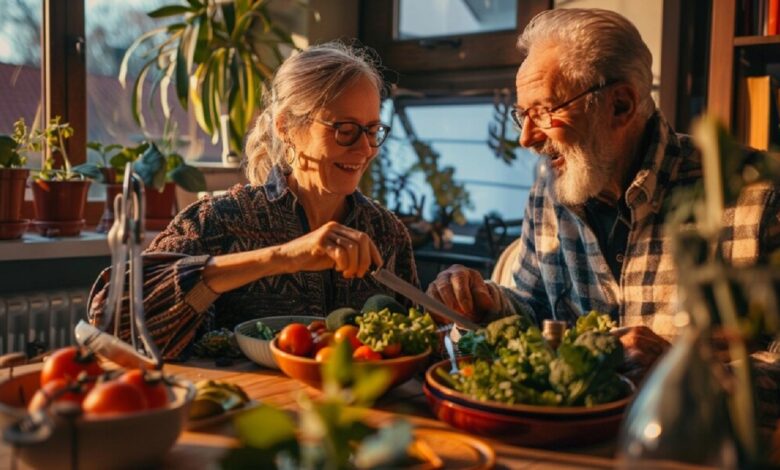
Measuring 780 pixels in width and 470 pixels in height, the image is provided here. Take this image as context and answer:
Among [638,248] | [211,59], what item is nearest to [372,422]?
[638,248]

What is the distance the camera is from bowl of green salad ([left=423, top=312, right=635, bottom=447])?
41.3 inches

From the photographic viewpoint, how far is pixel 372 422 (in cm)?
117

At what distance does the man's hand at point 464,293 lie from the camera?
5.75 feet

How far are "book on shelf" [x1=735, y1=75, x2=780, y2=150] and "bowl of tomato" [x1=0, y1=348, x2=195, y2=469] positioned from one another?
6.86 ft

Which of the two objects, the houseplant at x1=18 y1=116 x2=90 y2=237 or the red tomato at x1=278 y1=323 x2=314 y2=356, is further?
the houseplant at x1=18 y1=116 x2=90 y2=237

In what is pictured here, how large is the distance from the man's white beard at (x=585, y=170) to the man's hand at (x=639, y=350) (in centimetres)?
59

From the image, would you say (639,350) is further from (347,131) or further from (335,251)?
(347,131)

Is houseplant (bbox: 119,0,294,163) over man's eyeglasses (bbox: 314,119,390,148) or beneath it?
over

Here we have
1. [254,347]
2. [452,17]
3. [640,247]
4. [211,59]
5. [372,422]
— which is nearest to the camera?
[372,422]

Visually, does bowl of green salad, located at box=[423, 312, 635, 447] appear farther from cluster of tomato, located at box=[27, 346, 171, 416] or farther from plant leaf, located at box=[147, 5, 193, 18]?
plant leaf, located at box=[147, 5, 193, 18]

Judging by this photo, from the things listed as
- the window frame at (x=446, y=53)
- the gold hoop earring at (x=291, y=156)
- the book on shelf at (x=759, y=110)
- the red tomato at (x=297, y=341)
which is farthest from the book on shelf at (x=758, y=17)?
the red tomato at (x=297, y=341)

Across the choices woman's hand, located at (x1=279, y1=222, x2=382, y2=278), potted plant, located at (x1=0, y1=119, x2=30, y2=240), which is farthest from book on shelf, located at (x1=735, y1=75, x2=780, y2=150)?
potted plant, located at (x1=0, y1=119, x2=30, y2=240)

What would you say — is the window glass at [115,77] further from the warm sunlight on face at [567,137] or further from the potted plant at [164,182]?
the warm sunlight on face at [567,137]

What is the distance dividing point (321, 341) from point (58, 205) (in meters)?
1.94
